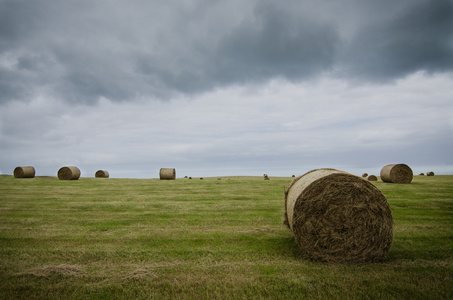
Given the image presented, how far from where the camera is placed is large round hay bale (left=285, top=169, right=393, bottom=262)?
19.7 ft

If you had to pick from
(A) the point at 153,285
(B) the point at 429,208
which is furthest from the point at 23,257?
(B) the point at 429,208

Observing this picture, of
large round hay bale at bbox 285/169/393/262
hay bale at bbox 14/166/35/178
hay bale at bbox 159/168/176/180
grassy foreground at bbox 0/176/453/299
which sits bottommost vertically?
grassy foreground at bbox 0/176/453/299

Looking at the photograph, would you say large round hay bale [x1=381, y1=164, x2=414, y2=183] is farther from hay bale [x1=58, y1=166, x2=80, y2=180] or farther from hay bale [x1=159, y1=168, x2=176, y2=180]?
hay bale [x1=58, y1=166, x2=80, y2=180]

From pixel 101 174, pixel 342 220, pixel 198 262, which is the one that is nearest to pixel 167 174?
pixel 101 174

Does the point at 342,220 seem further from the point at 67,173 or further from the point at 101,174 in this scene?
the point at 101,174

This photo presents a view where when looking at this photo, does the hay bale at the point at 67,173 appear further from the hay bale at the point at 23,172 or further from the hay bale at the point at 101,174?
the hay bale at the point at 101,174

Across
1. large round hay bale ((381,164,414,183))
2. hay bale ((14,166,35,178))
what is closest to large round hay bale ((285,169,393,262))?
large round hay bale ((381,164,414,183))

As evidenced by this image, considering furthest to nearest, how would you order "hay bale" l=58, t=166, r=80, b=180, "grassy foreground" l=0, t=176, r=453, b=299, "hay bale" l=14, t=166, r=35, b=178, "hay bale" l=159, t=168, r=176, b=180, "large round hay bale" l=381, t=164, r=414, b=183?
"hay bale" l=159, t=168, r=176, b=180, "hay bale" l=14, t=166, r=35, b=178, "hay bale" l=58, t=166, r=80, b=180, "large round hay bale" l=381, t=164, r=414, b=183, "grassy foreground" l=0, t=176, r=453, b=299

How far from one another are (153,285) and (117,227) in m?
4.99

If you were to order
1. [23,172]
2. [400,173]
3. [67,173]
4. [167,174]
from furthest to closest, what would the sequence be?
1. [167,174]
2. [23,172]
3. [67,173]
4. [400,173]

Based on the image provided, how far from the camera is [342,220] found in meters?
6.19

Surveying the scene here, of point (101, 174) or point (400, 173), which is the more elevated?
point (101, 174)

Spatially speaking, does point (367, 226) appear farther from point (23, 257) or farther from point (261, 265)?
point (23, 257)

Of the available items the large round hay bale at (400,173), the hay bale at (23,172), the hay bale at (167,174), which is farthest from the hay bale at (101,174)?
the large round hay bale at (400,173)
